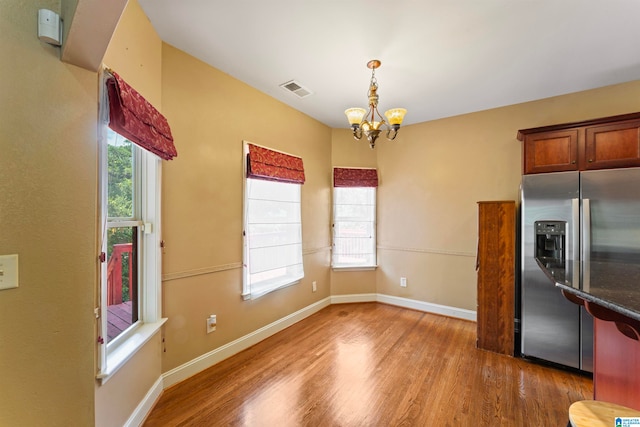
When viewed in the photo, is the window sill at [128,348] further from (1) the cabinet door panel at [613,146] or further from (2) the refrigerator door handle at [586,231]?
(1) the cabinet door panel at [613,146]

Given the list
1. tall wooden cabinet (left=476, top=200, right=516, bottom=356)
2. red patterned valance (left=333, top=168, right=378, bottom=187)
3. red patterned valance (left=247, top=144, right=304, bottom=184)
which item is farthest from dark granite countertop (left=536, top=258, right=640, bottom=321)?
red patterned valance (left=333, top=168, right=378, bottom=187)

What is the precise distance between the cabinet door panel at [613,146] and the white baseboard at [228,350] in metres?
3.46

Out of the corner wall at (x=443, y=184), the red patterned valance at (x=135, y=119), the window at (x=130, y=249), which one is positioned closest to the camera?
the red patterned valance at (x=135, y=119)

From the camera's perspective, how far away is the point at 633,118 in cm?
230

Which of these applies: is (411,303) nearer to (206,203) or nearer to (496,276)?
(496,276)

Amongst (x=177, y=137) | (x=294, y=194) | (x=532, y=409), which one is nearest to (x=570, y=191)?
(x=532, y=409)

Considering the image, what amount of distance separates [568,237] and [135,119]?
3.51m

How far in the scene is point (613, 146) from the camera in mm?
2375

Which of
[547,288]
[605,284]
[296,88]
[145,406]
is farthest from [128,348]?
[547,288]

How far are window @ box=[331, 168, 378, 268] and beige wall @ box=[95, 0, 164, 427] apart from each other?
8.68 ft

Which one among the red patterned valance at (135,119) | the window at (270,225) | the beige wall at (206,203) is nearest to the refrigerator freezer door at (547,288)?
the window at (270,225)

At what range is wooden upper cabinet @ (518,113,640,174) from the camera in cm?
232

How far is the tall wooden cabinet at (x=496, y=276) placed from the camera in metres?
2.76

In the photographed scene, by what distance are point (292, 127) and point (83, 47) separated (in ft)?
8.16
